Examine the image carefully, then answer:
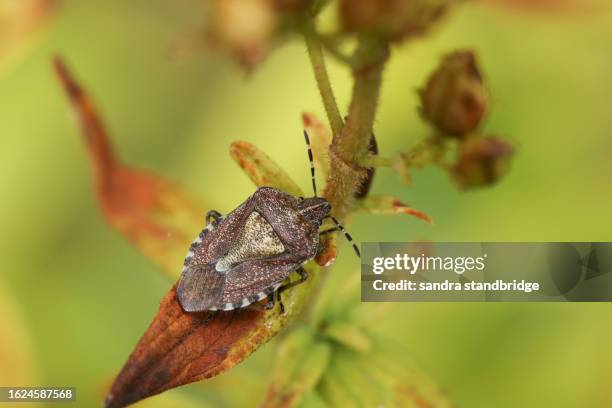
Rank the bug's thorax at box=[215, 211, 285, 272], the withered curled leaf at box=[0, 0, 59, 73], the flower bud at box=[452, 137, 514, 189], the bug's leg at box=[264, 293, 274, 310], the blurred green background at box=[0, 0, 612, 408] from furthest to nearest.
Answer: the withered curled leaf at box=[0, 0, 59, 73] < the blurred green background at box=[0, 0, 612, 408] < the bug's thorax at box=[215, 211, 285, 272] < the bug's leg at box=[264, 293, 274, 310] < the flower bud at box=[452, 137, 514, 189]

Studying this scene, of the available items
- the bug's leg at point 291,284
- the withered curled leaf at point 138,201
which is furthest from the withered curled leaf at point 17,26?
the bug's leg at point 291,284

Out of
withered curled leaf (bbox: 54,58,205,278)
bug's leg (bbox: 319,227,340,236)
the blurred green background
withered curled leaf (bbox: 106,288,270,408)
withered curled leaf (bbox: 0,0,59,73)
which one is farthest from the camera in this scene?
withered curled leaf (bbox: 0,0,59,73)

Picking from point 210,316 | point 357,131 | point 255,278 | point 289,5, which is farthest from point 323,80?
point 255,278

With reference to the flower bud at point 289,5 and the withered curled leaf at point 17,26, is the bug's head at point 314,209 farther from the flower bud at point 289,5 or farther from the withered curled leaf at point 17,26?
the withered curled leaf at point 17,26

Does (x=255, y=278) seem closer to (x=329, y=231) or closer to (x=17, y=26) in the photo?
(x=329, y=231)

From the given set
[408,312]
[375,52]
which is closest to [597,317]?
[408,312]

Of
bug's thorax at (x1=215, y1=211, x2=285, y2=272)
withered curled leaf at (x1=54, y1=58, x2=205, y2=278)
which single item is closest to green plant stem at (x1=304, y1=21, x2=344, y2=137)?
bug's thorax at (x1=215, y1=211, x2=285, y2=272)

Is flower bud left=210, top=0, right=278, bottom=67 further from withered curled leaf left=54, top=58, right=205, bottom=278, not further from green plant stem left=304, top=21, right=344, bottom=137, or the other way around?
withered curled leaf left=54, top=58, right=205, bottom=278
